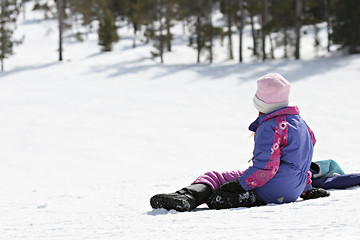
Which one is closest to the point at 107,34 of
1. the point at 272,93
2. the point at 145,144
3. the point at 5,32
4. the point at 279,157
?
the point at 5,32

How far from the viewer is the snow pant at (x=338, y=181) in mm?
3775

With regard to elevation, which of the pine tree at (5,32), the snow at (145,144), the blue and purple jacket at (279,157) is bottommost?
the snow at (145,144)

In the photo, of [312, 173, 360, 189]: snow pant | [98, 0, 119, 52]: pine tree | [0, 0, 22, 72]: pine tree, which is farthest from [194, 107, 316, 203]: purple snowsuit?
[98, 0, 119, 52]: pine tree

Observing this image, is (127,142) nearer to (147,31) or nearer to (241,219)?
(241,219)

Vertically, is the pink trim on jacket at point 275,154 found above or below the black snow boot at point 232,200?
above

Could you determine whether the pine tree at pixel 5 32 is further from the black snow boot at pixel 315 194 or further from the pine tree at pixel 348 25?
the black snow boot at pixel 315 194

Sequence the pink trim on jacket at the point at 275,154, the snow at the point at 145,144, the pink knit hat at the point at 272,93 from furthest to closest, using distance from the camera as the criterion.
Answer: the pink knit hat at the point at 272,93, the pink trim on jacket at the point at 275,154, the snow at the point at 145,144

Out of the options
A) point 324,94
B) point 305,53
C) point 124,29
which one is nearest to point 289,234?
point 324,94

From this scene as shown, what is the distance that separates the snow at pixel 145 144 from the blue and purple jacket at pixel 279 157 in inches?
7.4

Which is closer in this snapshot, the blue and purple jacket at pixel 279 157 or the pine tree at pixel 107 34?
the blue and purple jacket at pixel 279 157

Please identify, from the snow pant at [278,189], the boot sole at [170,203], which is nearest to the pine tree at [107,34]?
the snow pant at [278,189]

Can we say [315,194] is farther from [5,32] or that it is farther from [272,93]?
[5,32]

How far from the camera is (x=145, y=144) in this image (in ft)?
36.3

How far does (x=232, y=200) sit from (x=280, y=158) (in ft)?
1.57
